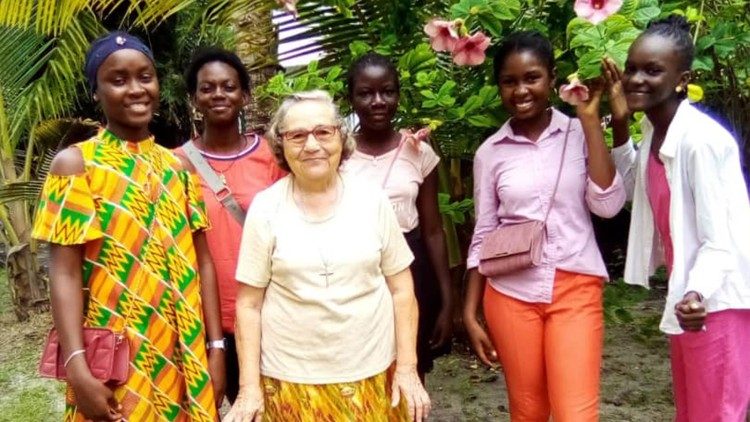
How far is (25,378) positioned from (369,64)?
4.22 metres

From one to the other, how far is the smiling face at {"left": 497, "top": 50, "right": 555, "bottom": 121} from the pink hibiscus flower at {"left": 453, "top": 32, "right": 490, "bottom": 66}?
0.11 metres

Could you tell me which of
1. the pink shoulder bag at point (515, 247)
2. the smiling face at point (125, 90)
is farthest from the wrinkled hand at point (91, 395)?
the pink shoulder bag at point (515, 247)

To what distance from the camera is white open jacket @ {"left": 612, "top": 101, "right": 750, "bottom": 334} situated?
216 centimetres

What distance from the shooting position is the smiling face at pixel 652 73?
2.26m

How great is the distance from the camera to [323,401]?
2301mm

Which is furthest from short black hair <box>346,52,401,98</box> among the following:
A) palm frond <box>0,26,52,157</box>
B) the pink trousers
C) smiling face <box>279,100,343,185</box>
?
palm frond <box>0,26,52,157</box>

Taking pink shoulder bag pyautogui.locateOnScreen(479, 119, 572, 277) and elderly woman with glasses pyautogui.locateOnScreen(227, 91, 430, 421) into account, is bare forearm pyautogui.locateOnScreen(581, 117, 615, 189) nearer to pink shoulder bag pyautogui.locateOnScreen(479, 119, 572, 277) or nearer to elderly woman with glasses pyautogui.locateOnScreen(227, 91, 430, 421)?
pink shoulder bag pyautogui.locateOnScreen(479, 119, 572, 277)

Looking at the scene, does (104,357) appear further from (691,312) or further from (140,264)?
(691,312)

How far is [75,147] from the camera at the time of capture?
A: 2170mm

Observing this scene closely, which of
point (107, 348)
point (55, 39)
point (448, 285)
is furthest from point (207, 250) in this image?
point (55, 39)

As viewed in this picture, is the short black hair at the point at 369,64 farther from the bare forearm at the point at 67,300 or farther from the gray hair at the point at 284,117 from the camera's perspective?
the bare forearm at the point at 67,300

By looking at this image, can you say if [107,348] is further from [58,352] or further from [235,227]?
[235,227]

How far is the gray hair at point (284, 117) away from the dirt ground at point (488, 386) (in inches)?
99.2

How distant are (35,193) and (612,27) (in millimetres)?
4956
